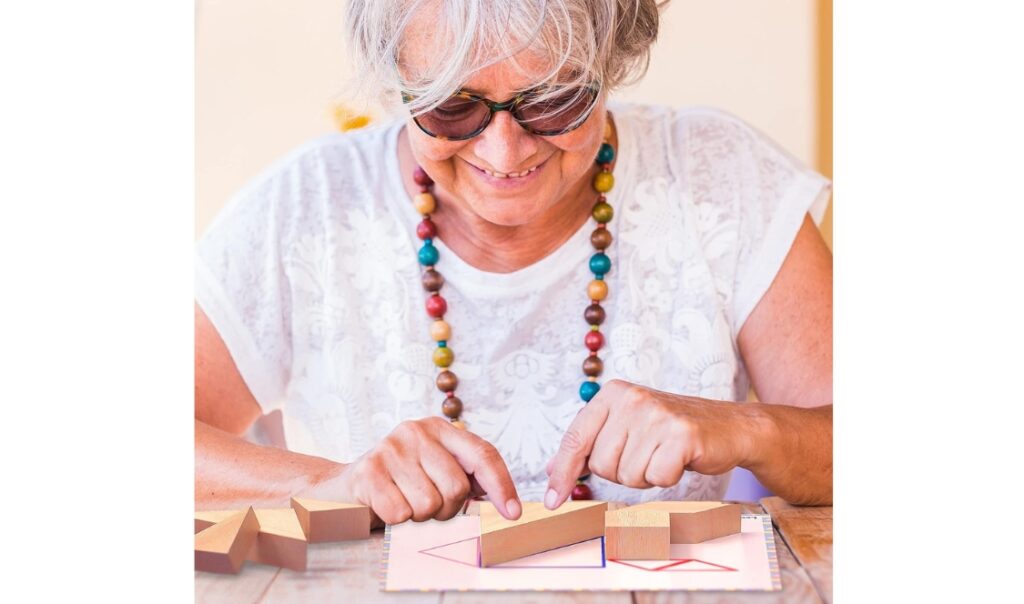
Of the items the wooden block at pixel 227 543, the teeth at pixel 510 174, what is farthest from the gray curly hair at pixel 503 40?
the wooden block at pixel 227 543

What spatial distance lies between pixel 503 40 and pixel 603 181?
0.27 m

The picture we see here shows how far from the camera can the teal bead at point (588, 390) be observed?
1100mm

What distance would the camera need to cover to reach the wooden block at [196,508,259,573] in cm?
92

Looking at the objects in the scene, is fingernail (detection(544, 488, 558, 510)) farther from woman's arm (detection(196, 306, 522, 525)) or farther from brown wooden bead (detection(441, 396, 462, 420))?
Result: brown wooden bead (detection(441, 396, 462, 420))

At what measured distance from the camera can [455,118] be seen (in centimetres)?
98

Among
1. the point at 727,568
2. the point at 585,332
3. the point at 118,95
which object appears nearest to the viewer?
the point at 727,568

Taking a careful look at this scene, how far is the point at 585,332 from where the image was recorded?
44.9 inches

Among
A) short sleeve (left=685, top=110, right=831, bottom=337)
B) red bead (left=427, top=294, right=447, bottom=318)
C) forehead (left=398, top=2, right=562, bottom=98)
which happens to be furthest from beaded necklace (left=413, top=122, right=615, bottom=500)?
forehead (left=398, top=2, right=562, bottom=98)

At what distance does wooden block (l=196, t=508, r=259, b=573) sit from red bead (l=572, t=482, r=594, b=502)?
0.99ft

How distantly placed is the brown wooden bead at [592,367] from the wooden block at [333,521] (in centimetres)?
29
